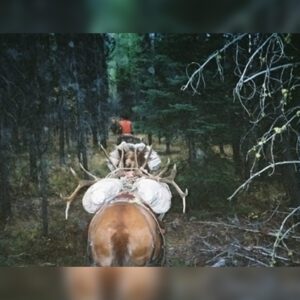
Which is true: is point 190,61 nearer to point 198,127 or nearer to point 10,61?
point 198,127

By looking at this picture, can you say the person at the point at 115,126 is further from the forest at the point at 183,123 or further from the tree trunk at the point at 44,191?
the tree trunk at the point at 44,191

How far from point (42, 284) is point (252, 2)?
145 centimetres

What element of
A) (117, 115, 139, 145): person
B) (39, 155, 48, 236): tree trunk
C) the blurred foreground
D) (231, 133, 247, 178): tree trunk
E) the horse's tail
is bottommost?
the blurred foreground

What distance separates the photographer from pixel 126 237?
8.79 ft

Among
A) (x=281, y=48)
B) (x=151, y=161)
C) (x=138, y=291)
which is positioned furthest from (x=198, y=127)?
(x=138, y=291)

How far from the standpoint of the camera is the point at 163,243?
2.69 m

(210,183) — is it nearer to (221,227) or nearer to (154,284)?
(221,227)

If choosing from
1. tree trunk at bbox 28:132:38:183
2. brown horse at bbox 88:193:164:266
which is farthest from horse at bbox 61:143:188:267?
tree trunk at bbox 28:132:38:183

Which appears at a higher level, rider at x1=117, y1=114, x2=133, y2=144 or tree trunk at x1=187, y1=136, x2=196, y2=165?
rider at x1=117, y1=114, x2=133, y2=144

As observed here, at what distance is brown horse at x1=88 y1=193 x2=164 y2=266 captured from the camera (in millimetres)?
2680

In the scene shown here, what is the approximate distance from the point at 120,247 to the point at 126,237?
Result: 0.05 metres

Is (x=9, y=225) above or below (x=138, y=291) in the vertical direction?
above

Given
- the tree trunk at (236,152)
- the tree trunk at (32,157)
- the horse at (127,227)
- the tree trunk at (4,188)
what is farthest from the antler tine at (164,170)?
the tree trunk at (4,188)

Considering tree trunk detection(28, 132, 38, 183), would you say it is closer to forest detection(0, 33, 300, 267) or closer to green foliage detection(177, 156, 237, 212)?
forest detection(0, 33, 300, 267)
